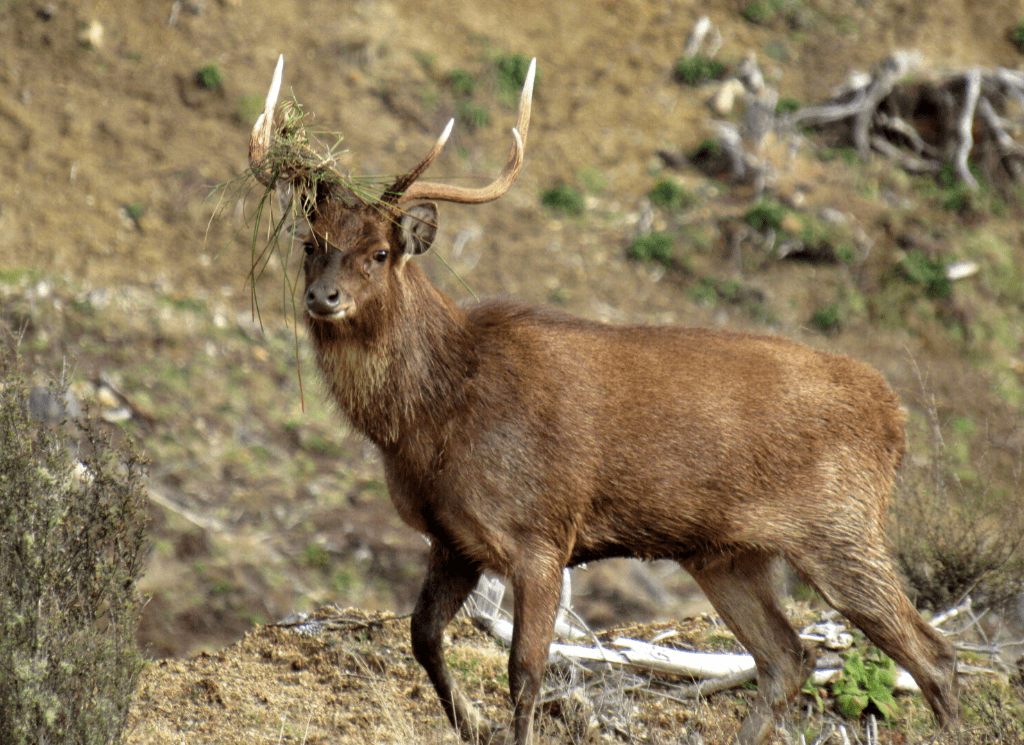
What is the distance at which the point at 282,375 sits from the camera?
11.1 metres

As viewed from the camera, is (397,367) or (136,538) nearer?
(136,538)

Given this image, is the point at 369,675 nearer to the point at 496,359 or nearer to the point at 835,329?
the point at 496,359

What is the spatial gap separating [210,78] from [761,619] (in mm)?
10051

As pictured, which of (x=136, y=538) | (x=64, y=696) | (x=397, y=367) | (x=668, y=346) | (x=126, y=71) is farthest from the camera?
(x=126, y=71)

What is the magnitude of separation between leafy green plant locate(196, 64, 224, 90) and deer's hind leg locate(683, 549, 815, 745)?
9.75 metres

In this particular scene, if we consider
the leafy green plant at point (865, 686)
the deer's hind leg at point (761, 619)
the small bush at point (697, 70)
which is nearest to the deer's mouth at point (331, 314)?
the deer's hind leg at point (761, 619)

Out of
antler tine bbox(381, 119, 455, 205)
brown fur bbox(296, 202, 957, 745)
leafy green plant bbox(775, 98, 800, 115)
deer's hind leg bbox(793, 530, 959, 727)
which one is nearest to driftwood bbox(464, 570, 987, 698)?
brown fur bbox(296, 202, 957, 745)

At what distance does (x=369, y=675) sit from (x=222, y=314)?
237 inches

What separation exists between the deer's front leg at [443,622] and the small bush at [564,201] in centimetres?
901

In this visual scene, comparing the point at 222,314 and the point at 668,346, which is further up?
the point at 668,346

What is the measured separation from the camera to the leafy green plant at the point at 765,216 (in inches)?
539

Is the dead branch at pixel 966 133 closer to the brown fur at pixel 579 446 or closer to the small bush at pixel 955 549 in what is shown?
the small bush at pixel 955 549

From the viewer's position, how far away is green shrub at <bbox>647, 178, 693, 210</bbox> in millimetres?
14070

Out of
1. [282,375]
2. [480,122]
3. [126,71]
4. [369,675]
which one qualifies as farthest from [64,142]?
[369,675]
